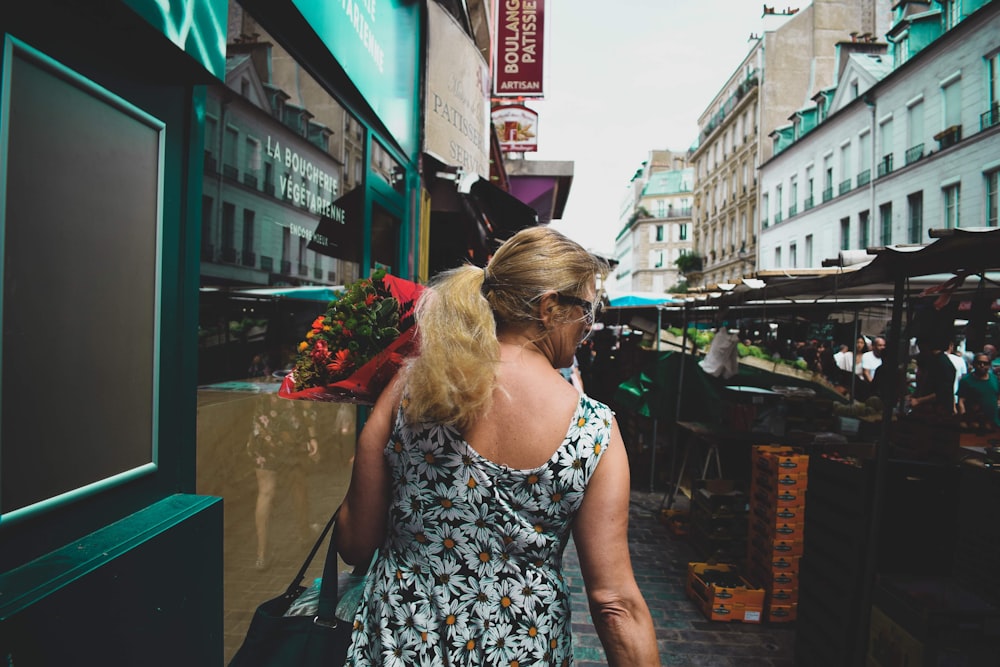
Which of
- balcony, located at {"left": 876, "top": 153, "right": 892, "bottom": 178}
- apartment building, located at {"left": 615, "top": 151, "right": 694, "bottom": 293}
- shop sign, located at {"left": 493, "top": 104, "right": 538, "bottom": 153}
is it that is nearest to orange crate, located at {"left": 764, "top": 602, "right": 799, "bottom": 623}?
shop sign, located at {"left": 493, "top": 104, "right": 538, "bottom": 153}

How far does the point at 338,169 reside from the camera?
4.55m

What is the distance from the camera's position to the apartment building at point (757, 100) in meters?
39.3

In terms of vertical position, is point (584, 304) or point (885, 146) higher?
point (885, 146)

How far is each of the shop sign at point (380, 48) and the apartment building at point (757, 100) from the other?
34147 mm

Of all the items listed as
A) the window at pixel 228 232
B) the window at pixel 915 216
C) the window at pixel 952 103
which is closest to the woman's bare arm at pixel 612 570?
the window at pixel 228 232

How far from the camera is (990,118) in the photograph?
21.4m

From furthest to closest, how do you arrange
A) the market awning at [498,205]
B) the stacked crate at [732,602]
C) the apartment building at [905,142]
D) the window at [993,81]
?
the apartment building at [905,142] → the window at [993,81] → the market awning at [498,205] → the stacked crate at [732,602]

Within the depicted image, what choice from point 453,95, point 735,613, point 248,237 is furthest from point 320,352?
point 453,95

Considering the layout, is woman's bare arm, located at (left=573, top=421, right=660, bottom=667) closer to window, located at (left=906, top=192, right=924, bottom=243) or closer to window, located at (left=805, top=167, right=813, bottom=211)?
window, located at (left=906, top=192, right=924, bottom=243)

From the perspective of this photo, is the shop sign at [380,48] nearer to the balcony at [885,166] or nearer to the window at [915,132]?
the window at [915,132]

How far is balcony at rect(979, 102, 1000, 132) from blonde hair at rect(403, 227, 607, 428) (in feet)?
87.2

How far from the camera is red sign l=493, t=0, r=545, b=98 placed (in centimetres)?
957

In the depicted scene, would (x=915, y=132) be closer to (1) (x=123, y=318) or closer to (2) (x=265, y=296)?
(2) (x=265, y=296)

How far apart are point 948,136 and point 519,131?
19.0m
